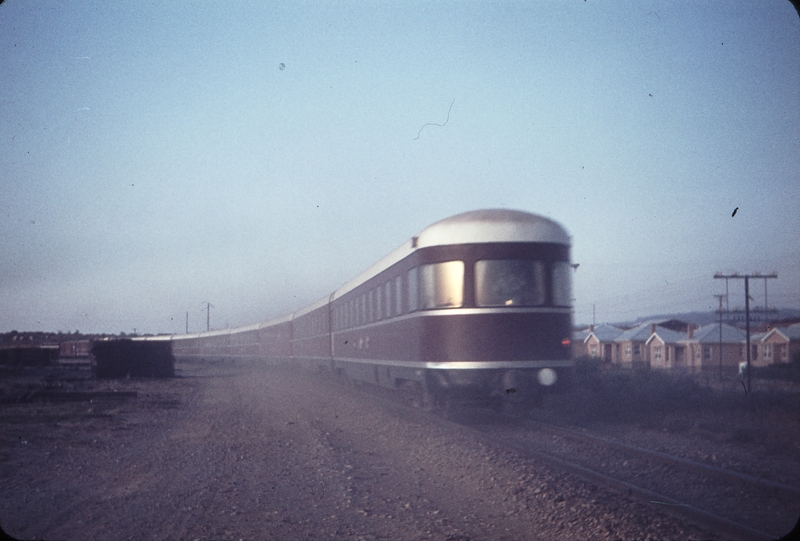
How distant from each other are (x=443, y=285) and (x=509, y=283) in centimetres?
105

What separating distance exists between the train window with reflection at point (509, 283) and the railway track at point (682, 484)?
6.90 ft

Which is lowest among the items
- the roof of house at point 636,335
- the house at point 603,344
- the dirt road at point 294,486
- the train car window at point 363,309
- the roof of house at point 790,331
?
the house at point 603,344

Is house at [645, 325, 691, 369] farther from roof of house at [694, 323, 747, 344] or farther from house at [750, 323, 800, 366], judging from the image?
house at [750, 323, 800, 366]

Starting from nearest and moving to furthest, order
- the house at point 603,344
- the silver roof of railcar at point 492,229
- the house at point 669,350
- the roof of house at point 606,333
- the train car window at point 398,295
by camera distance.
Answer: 1. the silver roof of railcar at point 492,229
2. the train car window at point 398,295
3. the house at point 669,350
4. the house at point 603,344
5. the roof of house at point 606,333

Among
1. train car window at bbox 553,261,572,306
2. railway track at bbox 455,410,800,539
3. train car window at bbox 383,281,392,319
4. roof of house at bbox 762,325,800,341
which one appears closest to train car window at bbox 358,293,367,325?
train car window at bbox 383,281,392,319

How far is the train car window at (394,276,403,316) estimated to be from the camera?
11.9 m

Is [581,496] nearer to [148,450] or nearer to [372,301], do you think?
[148,450]

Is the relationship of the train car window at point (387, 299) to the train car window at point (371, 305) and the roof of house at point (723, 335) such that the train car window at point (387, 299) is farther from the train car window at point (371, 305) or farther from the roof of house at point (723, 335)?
the roof of house at point (723, 335)

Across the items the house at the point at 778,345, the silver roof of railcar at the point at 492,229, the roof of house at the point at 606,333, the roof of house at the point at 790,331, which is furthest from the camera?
the roof of house at the point at 606,333

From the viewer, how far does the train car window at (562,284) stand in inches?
405

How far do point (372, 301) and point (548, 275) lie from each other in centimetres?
541

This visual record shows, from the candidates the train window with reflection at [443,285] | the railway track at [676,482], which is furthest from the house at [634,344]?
the railway track at [676,482]

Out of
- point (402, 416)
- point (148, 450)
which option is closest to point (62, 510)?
point (148, 450)

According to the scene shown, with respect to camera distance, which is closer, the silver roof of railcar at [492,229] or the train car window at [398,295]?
the silver roof of railcar at [492,229]
